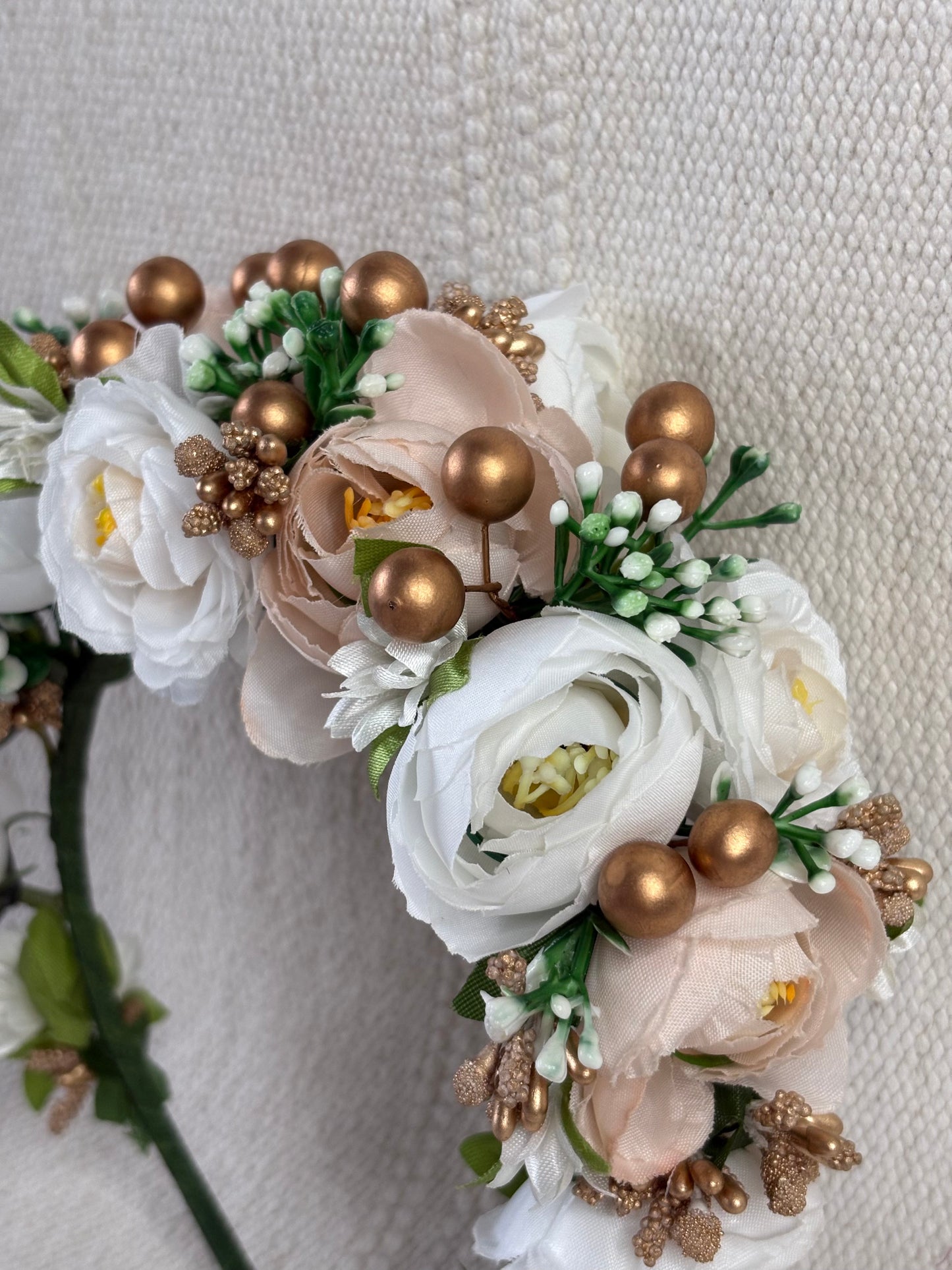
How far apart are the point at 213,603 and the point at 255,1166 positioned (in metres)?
0.37

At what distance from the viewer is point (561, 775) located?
0.39 m

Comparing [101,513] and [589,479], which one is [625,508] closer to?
[589,479]

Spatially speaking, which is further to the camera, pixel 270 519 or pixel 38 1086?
pixel 38 1086

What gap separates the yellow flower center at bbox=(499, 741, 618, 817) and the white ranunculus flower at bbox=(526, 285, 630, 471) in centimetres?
15

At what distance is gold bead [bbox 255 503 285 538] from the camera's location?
43cm

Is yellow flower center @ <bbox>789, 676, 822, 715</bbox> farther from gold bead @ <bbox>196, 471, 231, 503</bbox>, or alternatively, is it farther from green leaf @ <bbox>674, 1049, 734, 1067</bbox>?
gold bead @ <bbox>196, 471, 231, 503</bbox>

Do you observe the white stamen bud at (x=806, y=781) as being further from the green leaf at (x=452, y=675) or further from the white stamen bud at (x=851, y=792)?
the green leaf at (x=452, y=675)

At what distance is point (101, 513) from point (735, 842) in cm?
30

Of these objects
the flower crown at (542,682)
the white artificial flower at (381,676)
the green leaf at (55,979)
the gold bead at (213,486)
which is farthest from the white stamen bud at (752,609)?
the green leaf at (55,979)

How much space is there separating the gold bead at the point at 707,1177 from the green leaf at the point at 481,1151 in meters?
0.08

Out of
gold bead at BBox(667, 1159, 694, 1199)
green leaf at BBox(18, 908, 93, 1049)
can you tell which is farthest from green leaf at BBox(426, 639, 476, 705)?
green leaf at BBox(18, 908, 93, 1049)

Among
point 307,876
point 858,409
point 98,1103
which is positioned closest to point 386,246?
point 858,409

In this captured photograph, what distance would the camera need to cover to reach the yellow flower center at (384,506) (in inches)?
16.4

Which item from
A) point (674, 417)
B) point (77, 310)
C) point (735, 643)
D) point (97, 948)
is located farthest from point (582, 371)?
point (97, 948)
